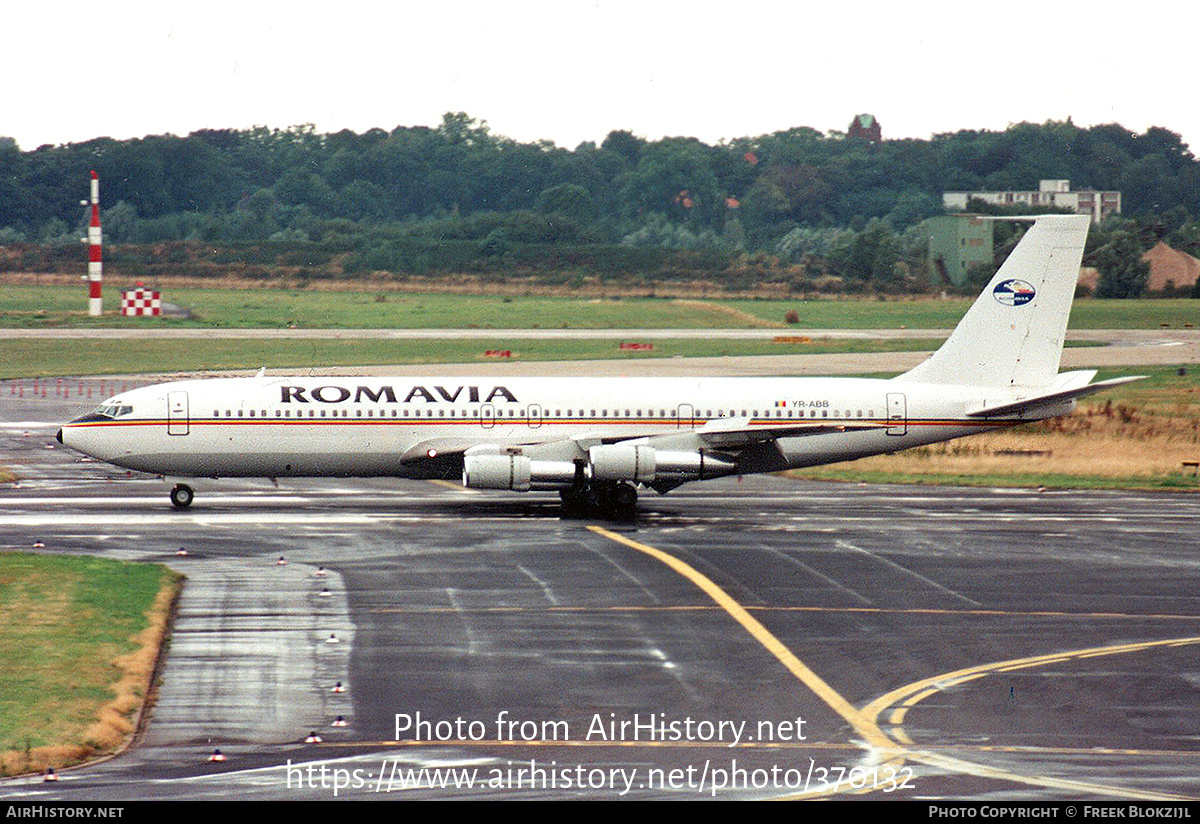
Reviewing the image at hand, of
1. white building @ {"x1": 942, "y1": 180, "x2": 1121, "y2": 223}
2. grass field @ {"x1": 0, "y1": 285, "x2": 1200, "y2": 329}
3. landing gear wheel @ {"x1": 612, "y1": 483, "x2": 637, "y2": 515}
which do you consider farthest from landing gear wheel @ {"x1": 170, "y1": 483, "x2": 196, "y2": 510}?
white building @ {"x1": 942, "y1": 180, "x2": 1121, "y2": 223}

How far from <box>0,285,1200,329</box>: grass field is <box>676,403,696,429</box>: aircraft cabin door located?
67241 mm

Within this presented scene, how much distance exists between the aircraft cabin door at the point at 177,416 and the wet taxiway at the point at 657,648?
2449 mm

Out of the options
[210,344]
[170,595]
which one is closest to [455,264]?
[210,344]

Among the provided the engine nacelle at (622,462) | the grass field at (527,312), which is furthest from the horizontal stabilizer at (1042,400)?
the grass field at (527,312)

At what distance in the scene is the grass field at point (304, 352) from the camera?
8706cm

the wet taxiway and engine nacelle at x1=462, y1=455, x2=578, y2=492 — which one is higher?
engine nacelle at x1=462, y1=455, x2=578, y2=492

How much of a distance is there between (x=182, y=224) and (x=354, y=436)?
475 ft

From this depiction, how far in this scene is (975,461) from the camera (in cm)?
5694

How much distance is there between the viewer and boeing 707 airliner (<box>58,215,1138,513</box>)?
141ft

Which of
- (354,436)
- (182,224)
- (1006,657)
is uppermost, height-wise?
(182,224)

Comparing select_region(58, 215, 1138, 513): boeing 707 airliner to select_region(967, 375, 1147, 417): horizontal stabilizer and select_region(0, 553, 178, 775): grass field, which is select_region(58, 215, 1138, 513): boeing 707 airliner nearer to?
select_region(967, 375, 1147, 417): horizontal stabilizer

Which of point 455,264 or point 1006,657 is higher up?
point 455,264

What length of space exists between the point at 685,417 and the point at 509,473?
Result: 6368mm
